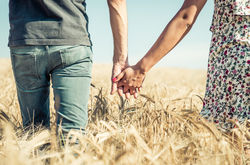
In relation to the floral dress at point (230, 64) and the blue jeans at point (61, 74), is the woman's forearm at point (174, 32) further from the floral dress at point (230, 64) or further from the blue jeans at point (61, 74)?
the blue jeans at point (61, 74)

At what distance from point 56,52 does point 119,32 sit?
520 millimetres

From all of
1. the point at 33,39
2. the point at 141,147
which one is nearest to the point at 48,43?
the point at 33,39

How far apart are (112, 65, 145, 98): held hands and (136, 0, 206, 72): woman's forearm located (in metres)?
0.06

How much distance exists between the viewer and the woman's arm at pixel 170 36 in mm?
1438

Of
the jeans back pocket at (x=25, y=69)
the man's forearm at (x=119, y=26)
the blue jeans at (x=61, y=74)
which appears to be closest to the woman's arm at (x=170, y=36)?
the man's forearm at (x=119, y=26)

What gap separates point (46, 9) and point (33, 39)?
15 centimetres

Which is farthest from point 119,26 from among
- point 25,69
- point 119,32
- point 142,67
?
point 25,69

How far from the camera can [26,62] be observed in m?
1.28

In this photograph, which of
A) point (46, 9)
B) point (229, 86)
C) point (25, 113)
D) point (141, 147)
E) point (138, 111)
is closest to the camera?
point (141, 147)

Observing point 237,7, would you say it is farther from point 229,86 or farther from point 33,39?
point 33,39

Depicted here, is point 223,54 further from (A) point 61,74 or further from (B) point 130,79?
(A) point 61,74

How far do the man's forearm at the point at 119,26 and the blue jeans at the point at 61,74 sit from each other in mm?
329

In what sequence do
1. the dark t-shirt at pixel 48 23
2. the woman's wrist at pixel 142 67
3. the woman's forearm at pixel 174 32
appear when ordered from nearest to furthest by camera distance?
the dark t-shirt at pixel 48 23 → the woman's forearm at pixel 174 32 → the woman's wrist at pixel 142 67

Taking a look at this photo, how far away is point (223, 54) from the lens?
4.43 ft
